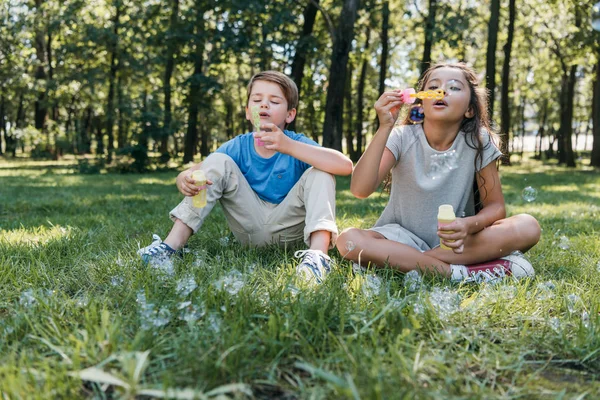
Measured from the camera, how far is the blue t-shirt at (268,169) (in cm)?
275

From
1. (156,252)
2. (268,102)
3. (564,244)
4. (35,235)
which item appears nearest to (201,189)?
(156,252)

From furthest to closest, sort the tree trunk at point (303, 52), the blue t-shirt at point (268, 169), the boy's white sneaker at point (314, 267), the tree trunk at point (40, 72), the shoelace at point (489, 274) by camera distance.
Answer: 1. the tree trunk at point (40, 72)
2. the tree trunk at point (303, 52)
3. the blue t-shirt at point (268, 169)
4. the shoelace at point (489, 274)
5. the boy's white sneaker at point (314, 267)

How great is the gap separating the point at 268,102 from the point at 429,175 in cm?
86

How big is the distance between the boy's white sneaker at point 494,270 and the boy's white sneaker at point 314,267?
55cm

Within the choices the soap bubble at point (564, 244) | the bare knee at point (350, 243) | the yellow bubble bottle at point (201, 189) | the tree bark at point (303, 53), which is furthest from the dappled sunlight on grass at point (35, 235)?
the tree bark at point (303, 53)

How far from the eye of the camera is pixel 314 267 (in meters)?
2.20

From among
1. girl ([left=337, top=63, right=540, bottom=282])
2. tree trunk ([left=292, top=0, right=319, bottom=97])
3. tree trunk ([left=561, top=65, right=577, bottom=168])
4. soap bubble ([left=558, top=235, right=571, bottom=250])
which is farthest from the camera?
tree trunk ([left=561, top=65, right=577, bottom=168])

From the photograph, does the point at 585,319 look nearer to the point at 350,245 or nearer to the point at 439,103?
the point at 350,245

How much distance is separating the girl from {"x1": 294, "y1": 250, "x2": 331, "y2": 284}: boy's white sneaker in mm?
Result: 196

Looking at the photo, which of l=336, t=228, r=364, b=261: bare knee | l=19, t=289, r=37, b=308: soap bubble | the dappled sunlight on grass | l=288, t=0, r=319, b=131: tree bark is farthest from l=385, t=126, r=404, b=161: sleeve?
l=288, t=0, r=319, b=131: tree bark

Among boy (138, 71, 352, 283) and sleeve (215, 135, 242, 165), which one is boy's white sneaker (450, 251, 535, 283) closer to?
boy (138, 71, 352, 283)

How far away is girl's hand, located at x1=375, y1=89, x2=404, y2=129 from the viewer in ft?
7.72

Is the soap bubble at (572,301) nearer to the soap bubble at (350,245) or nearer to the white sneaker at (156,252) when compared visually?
the soap bubble at (350,245)

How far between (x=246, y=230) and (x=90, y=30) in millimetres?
13483
